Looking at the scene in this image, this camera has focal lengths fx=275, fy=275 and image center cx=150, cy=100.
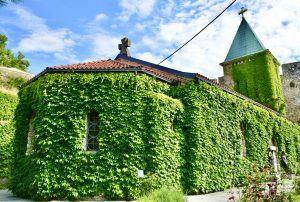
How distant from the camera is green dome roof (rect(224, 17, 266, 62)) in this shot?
86.3ft

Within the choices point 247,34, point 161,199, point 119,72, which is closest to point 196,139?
point 119,72

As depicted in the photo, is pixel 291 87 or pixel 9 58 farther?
pixel 9 58

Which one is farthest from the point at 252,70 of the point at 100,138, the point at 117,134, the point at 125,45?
the point at 100,138

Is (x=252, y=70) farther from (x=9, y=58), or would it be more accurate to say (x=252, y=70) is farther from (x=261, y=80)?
(x=9, y=58)

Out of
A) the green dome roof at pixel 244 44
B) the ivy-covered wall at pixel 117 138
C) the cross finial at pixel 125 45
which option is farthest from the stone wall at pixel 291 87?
the cross finial at pixel 125 45

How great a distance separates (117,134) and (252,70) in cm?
1910

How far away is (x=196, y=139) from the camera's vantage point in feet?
38.4

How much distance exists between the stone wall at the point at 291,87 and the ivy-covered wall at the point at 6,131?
25.7 m

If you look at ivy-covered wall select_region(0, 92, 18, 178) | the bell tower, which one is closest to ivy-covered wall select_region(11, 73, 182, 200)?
ivy-covered wall select_region(0, 92, 18, 178)

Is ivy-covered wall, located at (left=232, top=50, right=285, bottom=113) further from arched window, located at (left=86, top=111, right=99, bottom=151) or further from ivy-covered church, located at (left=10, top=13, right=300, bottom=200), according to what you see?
arched window, located at (left=86, top=111, right=99, bottom=151)

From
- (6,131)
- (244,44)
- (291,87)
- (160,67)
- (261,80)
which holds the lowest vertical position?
(6,131)

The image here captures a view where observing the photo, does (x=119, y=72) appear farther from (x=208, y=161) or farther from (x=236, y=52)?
(x=236, y=52)

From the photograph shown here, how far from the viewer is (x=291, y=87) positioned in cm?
2881

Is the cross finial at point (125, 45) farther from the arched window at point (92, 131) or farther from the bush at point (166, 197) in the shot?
the bush at point (166, 197)
